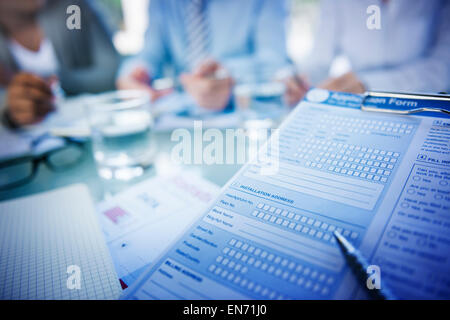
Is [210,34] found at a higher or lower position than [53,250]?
higher

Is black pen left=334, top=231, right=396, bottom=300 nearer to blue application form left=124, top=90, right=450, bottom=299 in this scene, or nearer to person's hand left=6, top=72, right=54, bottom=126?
blue application form left=124, top=90, right=450, bottom=299

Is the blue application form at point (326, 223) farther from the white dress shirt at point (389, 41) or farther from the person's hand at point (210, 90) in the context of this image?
the white dress shirt at point (389, 41)

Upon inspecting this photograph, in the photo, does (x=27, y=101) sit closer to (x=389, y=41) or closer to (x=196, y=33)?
(x=196, y=33)

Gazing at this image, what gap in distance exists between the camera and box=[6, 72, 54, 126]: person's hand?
2.68ft

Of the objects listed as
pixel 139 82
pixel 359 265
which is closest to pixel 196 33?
pixel 139 82

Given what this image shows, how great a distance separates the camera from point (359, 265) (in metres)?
Answer: 0.23

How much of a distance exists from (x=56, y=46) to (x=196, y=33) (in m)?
0.70

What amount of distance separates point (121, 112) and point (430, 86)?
1.07 metres

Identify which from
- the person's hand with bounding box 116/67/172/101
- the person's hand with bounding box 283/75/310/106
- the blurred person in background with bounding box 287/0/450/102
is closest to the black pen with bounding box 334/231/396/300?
the person's hand with bounding box 283/75/310/106

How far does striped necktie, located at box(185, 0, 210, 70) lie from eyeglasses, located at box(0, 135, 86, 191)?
69cm

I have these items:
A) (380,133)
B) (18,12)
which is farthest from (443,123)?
(18,12)

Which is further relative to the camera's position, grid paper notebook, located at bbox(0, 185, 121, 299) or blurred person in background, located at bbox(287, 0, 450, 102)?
blurred person in background, located at bbox(287, 0, 450, 102)

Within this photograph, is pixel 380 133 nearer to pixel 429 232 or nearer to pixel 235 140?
pixel 429 232

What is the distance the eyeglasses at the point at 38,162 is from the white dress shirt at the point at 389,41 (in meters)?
0.89
